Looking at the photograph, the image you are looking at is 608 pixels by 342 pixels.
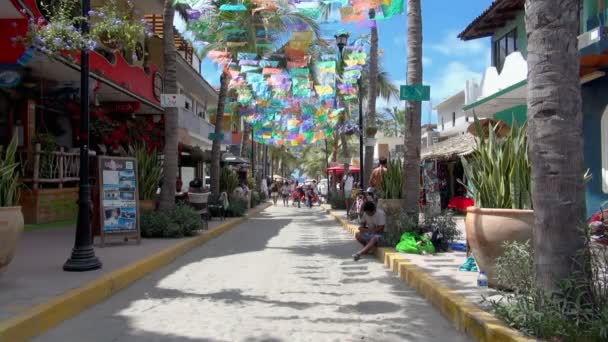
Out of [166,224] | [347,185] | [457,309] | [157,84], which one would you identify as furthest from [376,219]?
[157,84]

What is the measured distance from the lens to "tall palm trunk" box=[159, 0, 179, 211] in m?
12.5

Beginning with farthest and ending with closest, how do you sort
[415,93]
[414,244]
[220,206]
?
[220,206], [415,93], [414,244]

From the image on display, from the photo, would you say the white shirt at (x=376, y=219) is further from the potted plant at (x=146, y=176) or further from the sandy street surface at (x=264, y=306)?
the potted plant at (x=146, y=176)

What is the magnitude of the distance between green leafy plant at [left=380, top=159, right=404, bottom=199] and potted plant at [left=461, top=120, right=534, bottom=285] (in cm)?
566

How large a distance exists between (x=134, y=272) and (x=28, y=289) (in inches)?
71.9

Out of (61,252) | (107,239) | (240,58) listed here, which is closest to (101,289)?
(61,252)

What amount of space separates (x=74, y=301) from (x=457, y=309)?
4.09 m

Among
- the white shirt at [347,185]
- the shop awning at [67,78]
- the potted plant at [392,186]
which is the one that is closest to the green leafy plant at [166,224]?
the shop awning at [67,78]

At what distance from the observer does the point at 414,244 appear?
9219mm

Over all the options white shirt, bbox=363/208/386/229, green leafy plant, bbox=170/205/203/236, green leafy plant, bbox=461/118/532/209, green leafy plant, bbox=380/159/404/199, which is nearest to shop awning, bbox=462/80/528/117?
green leafy plant, bbox=380/159/404/199

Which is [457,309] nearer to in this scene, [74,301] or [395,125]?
[74,301]

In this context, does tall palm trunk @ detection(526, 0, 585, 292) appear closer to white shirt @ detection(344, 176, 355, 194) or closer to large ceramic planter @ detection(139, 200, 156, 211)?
large ceramic planter @ detection(139, 200, 156, 211)

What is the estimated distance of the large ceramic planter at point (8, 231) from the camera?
18.9ft

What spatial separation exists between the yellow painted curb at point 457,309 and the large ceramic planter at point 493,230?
1.81 feet
